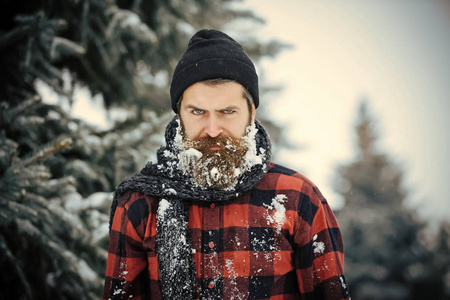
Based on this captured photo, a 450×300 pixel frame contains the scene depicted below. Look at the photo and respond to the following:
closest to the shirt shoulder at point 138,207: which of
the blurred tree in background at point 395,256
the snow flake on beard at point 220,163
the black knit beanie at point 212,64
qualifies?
the snow flake on beard at point 220,163

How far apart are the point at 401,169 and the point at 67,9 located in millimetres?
16166

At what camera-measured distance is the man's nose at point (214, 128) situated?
1548 millimetres

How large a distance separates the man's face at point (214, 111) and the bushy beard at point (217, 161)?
40mm

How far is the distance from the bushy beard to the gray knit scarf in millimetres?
42

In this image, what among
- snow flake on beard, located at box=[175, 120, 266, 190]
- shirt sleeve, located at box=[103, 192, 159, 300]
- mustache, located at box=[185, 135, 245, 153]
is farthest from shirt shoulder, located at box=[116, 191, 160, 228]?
mustache, located at box=[185, 135, 245, 153]

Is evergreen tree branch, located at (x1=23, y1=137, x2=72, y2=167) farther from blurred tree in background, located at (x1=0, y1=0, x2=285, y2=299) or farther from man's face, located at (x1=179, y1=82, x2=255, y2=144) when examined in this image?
man's face, located at (x1=179, y1=82, x2=255, y2=144)

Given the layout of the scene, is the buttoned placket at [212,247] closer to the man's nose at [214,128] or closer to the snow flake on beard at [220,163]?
the snow flake on beard at [220,163]

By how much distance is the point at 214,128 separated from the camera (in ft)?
5.08

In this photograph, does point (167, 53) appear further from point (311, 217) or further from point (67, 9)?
point (311, 217)

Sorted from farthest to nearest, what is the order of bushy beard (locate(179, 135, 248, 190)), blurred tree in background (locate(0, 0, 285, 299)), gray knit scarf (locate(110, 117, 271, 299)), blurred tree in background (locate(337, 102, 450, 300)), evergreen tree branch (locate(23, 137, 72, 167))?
blurred tree in background (locate(337, 102, 450, 300)) < blurred tree in background (locate(0, 0, 285, 299)) < evergreen tree branch (locate(23, 137, 72, 167)) < bushy beard (locate(179, 135, 248, 190)) < gray knit scarf (locate(110, 117, 271, 299))

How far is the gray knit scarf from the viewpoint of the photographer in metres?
1.47

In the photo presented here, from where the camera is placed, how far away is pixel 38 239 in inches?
86.0

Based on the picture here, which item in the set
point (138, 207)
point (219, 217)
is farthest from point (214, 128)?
point (138, 207)

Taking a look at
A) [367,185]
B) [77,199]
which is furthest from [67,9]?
[367,185]
